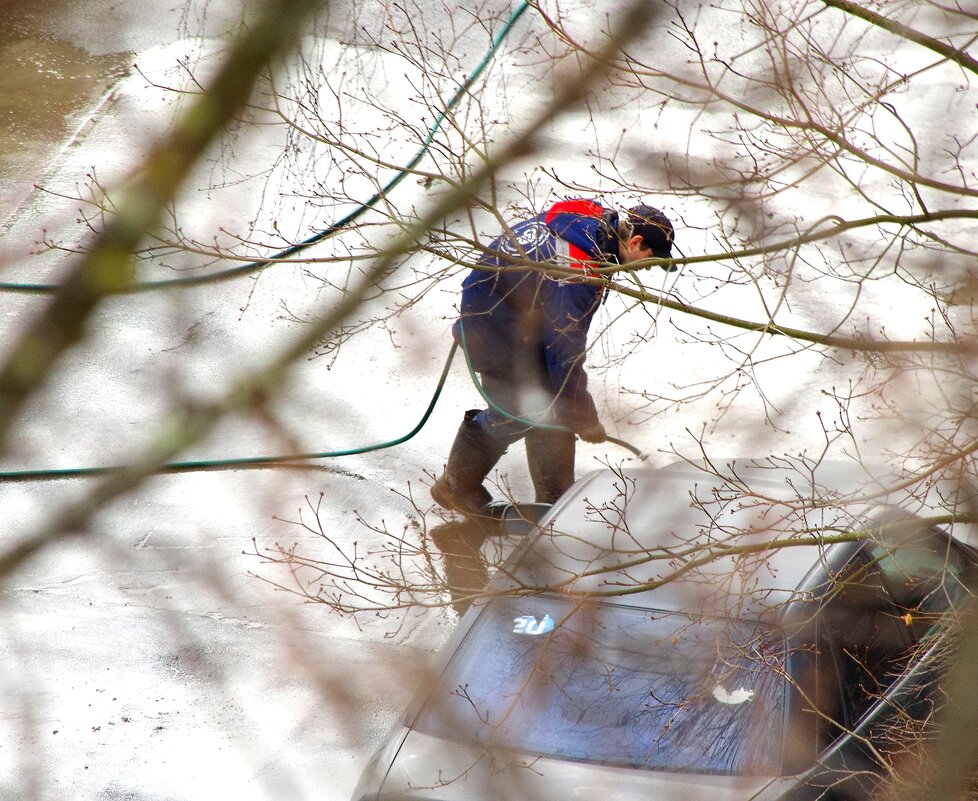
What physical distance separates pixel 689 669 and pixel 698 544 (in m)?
0.39

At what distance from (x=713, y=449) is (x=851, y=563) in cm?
284

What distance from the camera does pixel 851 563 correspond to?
3.75m

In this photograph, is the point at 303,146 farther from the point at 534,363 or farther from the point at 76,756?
the point at 76,756

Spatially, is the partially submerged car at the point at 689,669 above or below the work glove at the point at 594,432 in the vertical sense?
below

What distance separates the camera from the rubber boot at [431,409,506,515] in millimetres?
5500

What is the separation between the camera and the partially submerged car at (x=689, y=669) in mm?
3174

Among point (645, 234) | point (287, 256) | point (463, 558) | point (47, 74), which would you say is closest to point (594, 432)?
point (463, 558)

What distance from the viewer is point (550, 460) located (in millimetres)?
5445

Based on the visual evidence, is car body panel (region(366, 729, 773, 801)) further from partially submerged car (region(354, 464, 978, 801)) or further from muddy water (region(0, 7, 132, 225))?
muddy water (region(0, 7, 132, 225))

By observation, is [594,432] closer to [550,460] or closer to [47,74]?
[550,460]

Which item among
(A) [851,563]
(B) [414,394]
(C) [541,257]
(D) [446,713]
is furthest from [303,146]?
(B) [414,394]

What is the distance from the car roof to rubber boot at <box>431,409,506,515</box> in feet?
4.12

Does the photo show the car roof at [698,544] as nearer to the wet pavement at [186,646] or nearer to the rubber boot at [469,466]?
the wet pavement at [186,646]

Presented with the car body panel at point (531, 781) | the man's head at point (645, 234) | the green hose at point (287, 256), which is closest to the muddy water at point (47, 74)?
the green hose at point (287, 256)
